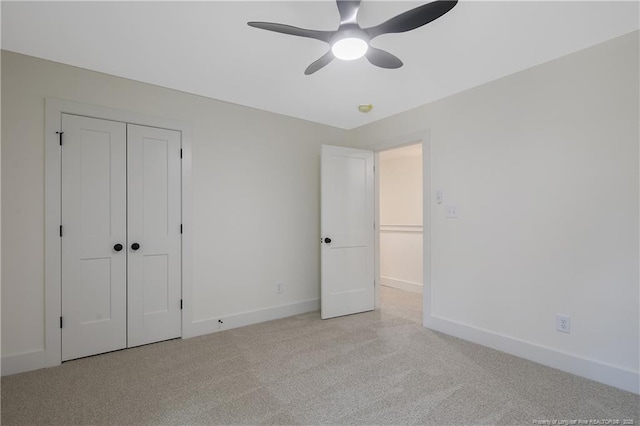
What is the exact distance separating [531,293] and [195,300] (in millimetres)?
2971

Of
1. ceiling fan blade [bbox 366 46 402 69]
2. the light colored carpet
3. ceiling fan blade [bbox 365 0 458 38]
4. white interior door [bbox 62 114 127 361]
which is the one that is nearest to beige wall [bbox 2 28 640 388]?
white interior door [bbox 62 114 127 361]

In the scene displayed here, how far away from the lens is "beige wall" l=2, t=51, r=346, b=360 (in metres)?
2.35

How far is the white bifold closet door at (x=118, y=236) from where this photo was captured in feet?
8.40

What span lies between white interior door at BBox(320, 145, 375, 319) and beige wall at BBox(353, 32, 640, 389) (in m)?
0.87

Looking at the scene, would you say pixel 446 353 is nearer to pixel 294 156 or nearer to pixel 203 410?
pixel 203 410

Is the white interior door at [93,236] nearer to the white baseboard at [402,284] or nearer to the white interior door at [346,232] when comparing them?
the white interior door at [346,232]

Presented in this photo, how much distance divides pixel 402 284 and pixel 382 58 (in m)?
3.93

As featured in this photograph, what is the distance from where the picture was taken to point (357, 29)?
5.85 feet

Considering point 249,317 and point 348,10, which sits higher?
point 348,10

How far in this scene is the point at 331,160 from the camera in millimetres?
3734

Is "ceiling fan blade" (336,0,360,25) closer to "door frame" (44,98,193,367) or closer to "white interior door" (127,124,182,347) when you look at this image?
"white interior door" (127,124,182,347)

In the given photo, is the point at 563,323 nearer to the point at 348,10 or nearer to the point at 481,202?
the point at 481,202

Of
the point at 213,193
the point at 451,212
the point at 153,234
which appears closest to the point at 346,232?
the point at 451,212

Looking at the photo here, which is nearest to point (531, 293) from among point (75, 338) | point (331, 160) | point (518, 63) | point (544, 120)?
point (544, 120)
